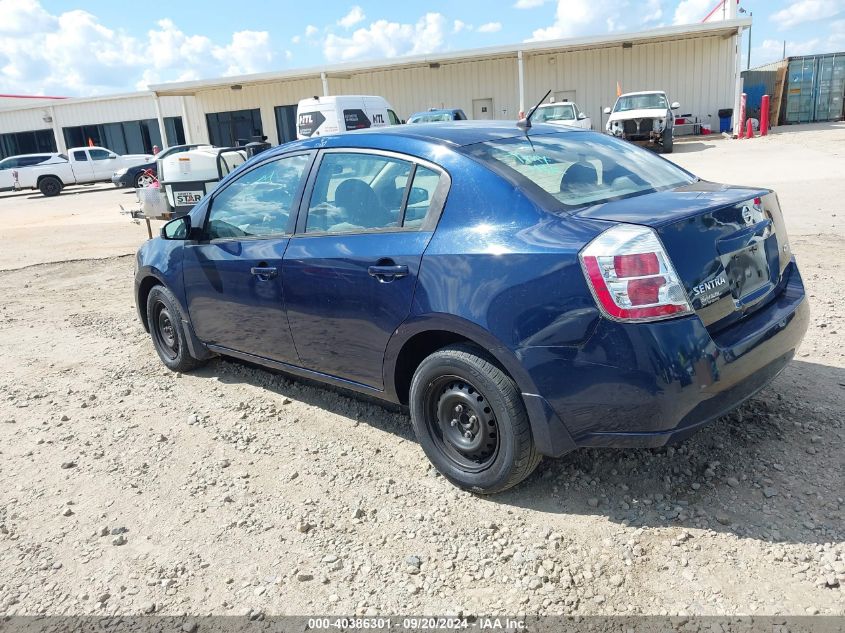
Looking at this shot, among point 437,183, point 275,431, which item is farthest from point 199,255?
point 437,183

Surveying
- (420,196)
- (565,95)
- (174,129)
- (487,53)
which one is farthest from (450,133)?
(174,129)

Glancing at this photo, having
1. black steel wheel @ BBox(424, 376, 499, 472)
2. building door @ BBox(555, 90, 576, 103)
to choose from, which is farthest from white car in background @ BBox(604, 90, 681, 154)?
black steel wheel @ BBox(424, 376, 499, 472)

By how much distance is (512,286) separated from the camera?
2.71 metres

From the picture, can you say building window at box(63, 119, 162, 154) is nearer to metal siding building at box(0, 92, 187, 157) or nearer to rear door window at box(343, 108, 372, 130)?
metal siding building at box(0, 92, 187, 157)

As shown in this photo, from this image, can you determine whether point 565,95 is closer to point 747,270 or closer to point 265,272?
point 265,272

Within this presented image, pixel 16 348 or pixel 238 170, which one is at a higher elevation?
pixel 238 170

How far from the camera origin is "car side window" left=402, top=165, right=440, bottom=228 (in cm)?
314

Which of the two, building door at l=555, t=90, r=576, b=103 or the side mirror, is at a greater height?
building door at l=555, t=90, r=576, b=103

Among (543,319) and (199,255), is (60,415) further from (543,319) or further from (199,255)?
(543,319)

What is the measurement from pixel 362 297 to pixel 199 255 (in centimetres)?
164

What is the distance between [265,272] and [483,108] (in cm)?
2900

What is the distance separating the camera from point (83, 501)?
3.36 meters

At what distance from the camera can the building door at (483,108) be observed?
30.9m

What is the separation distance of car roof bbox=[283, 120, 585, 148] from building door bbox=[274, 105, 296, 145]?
104 feet
